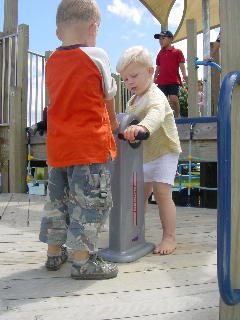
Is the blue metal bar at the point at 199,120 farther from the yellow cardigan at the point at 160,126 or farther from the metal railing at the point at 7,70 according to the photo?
the metal railing at the point at 7,70

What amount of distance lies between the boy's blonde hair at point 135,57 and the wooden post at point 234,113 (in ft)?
3.40

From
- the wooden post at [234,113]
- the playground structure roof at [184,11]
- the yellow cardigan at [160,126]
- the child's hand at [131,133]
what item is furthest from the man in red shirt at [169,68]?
the wooden post at [234,113]

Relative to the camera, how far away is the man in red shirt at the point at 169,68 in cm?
571

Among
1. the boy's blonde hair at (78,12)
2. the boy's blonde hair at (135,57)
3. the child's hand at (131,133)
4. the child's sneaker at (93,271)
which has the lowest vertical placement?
the child's sneaker at (93,271)

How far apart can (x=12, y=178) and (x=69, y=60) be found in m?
3.65

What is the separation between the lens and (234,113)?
1.11m

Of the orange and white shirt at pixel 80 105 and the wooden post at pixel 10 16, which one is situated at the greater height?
the wooden post at pixel 10 16

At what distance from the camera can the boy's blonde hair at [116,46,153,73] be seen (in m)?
2.14

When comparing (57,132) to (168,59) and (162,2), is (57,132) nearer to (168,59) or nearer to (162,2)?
(168,59)

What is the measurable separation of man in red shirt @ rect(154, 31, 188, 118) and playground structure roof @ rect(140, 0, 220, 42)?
3.10m

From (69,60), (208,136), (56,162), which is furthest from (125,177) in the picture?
(208,136)

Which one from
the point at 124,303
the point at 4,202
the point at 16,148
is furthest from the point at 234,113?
the point at 16,148

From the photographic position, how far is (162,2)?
9219mm

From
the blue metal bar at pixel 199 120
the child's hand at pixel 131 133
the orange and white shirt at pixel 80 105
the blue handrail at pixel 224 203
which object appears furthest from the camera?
the blue metal bar at pixel 199 120
